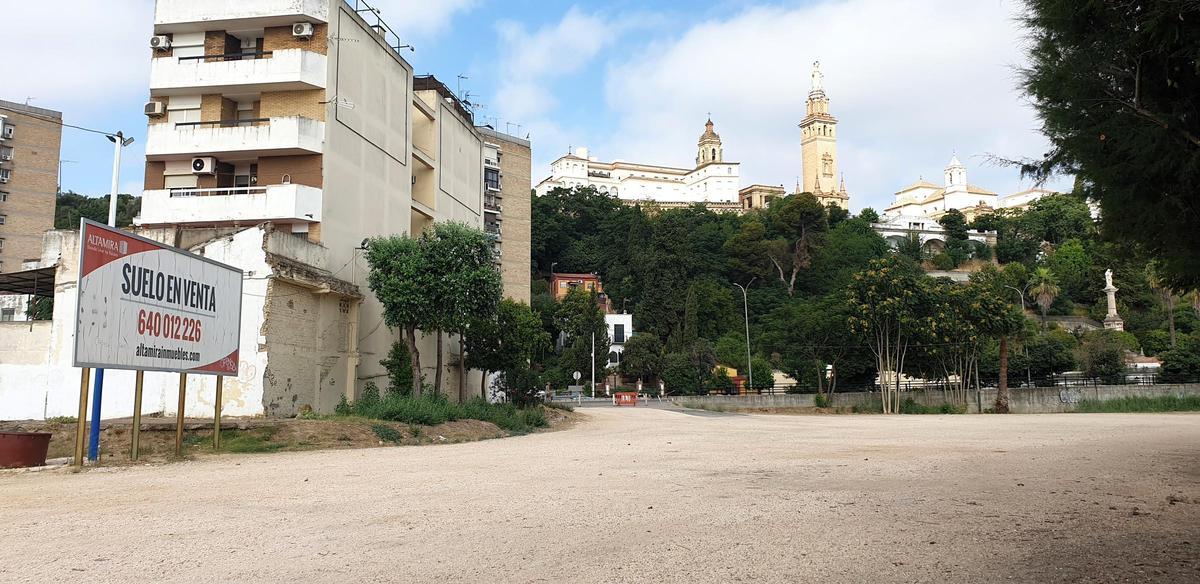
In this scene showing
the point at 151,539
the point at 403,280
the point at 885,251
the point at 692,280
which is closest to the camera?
the point at 151,539

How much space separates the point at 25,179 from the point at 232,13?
62622 mm

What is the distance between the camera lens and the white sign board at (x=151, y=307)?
12.1m

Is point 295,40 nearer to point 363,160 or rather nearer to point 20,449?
point 363,160

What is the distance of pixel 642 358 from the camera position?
68.2m

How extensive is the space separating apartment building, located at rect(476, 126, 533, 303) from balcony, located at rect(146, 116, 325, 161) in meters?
51.1

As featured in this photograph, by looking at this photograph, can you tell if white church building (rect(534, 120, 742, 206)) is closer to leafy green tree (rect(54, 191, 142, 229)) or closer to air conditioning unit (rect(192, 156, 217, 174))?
leafy green tree (rect(54, 191, 142, 229))

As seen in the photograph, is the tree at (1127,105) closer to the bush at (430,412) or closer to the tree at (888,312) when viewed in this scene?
the bush at (430,412)

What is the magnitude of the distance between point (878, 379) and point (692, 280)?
3349 cm

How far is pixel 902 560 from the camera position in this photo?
551 centimetres

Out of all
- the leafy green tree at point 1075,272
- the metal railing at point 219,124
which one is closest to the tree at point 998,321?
the metal railing at point 219,124

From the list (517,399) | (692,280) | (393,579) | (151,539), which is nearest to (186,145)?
(517,399)

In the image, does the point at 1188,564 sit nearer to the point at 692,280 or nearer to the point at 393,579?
the point at 393,579

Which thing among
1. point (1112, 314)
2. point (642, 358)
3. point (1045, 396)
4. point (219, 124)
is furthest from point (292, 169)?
point (1112, 314)

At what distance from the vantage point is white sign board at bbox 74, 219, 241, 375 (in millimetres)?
12086
